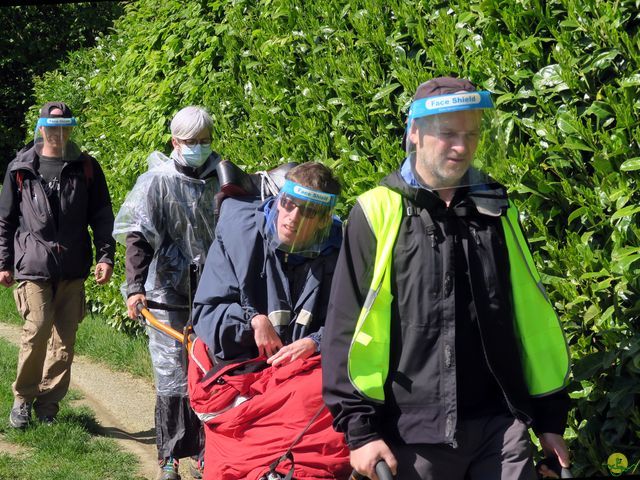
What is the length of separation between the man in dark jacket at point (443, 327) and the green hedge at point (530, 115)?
243mm

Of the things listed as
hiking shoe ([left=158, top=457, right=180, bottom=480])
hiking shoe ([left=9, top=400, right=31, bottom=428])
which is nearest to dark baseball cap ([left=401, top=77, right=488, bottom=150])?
hiking shoe ([left=158, top=457, right=180, bottom=480])

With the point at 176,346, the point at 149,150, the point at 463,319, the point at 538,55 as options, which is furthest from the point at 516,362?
the point at 149,150

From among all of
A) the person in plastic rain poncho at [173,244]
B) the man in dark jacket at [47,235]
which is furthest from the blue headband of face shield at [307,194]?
the man in dark jacket at [47,235]

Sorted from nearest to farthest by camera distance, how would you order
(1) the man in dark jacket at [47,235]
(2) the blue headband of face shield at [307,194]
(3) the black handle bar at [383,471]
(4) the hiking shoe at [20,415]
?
(3) the black handle bar at [383,471]
(2) the blue headband of face shield at [307,194]
(1) the man in dark jacket at [47,235]
(4) the hiking shoe at [20,415]

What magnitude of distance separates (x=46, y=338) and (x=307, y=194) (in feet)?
12.2

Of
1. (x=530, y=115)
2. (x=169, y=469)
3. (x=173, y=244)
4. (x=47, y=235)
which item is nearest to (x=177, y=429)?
(x=169, y=469)

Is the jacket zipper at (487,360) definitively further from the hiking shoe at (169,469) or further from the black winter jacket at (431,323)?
the hiking shoe at (169,469)

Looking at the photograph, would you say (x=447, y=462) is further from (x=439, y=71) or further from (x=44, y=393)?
(x=44, y=393)

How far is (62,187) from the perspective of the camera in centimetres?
696

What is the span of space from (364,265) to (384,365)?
31 cm

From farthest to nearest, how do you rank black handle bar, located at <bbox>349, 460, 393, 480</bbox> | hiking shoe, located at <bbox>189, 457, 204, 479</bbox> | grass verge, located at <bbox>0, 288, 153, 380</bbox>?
grass verge, located at <bbox>0, 288, 153, 380</bbox>, hiking shoe, located at <bbox>189, 457, 204, 479</bbox>, black handle bar, located at <bbox>349, 460, 393, 480</bbox>

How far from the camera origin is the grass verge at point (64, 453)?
20.4 ft

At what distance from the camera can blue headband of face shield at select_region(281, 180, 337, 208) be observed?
A: 396cm

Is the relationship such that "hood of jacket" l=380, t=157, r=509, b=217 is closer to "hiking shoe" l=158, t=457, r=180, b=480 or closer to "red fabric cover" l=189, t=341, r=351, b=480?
"red fabric cover" l=189, t=341, r=351, b=480
